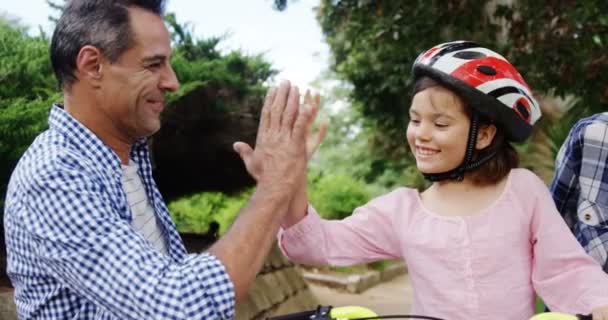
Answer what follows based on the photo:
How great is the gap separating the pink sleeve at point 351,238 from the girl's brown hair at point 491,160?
0.93 ft

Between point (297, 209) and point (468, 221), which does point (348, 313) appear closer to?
point (297, 209)

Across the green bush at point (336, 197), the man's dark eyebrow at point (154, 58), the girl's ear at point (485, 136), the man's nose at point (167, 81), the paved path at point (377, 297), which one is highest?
the man's dark eyebrow at point (154, 58)

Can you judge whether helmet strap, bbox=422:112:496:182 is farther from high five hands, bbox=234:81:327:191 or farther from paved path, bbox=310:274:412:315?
paved path, bbox=310:274:412:315

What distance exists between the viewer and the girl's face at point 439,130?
7.38 feet

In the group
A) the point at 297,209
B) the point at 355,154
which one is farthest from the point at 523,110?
the point at 355,154

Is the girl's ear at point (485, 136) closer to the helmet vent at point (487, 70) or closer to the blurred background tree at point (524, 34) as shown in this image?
the helmet vent at point (487, 70)

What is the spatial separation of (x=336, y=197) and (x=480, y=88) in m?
8.77

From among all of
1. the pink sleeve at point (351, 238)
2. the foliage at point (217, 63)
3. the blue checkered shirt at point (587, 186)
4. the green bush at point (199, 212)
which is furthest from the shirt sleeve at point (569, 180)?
the green bush at point (199, 212)

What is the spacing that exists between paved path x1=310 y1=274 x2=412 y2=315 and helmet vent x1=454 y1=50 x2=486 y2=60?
6.04 meters

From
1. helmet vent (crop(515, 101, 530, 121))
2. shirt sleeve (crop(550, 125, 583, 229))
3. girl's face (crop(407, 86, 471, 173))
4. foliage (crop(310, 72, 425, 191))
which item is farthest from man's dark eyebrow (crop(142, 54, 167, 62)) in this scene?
foliage (crop(310, 72, 425, 191))

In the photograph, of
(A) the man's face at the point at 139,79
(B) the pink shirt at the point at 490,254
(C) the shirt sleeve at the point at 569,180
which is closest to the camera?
(A) the man's face at the point at 139,79

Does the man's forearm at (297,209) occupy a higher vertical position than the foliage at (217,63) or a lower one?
lower

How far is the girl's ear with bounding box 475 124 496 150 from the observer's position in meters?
2.35

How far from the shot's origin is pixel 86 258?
1651 millimetres
